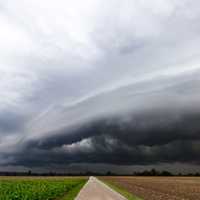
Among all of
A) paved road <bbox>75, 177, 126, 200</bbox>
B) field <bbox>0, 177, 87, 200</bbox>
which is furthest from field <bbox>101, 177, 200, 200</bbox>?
field <bbox>0, 177, 87, 200</bbox>

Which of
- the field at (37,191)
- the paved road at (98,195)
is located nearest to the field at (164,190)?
the paved road at (98,195)

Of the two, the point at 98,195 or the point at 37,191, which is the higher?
the point at 37,191

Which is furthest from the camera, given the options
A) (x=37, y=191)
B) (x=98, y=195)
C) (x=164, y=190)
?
(x=164, y=190)

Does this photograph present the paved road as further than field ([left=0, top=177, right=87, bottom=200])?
No

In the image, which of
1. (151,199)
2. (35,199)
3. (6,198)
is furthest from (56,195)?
(151,199)

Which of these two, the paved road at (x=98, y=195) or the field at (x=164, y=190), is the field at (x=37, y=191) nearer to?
the paved road at (x=98, y=195)

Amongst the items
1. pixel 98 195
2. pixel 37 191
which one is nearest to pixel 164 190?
pixel 37 191

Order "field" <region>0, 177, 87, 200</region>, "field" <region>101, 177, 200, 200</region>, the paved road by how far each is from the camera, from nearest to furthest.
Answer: the paved road, "field" <region>0, 177, 87, 200</region>, "field" <region>101, 177, 200, 200</region>

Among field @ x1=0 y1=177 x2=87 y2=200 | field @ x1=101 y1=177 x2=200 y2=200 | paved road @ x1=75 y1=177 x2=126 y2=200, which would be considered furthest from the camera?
field @ x1=101 y1=177 x2=200 y2=200

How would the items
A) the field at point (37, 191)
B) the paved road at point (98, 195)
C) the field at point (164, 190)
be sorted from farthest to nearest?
the field at point (164, 190) → the field at point (37, 191) → the paved road at point (98, 195)

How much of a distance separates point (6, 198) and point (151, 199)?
13.1 metres

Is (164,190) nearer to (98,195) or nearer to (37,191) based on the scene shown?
(37,191)

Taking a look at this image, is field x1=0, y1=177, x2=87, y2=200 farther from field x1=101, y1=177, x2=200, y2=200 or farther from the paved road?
field x1=101, y1=177, x2=200, y2=200

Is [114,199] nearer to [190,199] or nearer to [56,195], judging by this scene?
[190,199]
